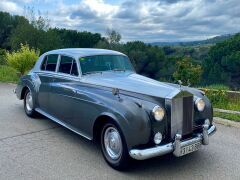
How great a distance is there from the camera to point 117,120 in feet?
14.0

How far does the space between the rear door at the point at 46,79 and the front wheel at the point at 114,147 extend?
206 centimetres

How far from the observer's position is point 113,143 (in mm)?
4539

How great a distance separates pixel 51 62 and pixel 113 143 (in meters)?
2.84

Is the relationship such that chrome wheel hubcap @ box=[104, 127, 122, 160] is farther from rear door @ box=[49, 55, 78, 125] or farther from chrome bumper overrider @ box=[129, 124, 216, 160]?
rear door @ box=[49, 55, 78, 125]

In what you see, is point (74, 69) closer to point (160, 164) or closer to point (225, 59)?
point (160, 164)

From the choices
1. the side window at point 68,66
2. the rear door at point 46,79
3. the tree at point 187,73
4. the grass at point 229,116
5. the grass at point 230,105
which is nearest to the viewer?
the side window at point 68,66

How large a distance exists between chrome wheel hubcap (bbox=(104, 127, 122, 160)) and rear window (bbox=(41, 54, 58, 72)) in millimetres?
2327

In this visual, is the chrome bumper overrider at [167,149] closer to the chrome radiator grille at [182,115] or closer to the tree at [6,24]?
the chrome radiator grille at [182,115]

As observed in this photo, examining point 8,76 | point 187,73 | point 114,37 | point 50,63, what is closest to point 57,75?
point 50,63

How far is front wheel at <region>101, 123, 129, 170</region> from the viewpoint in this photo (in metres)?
4.30

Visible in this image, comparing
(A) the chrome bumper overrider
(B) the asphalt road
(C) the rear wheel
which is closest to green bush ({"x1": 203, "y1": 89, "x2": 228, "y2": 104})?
(B) the asphalt road

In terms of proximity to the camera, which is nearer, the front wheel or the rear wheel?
the front wheel

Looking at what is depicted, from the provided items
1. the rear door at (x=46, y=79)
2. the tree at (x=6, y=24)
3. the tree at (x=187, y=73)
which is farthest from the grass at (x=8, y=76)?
the tree at (x=6, y=24)

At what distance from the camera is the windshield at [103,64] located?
563cm
